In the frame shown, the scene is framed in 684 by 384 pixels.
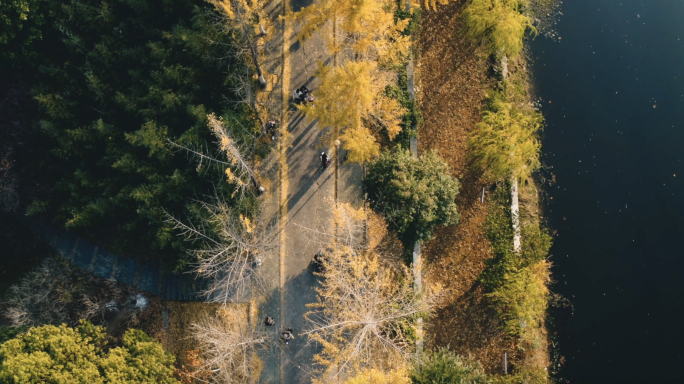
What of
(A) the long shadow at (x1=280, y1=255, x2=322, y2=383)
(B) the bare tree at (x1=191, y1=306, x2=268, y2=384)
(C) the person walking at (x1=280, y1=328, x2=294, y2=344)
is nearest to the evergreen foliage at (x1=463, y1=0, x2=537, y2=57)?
(A) the long shadow at (x1=280, y1=255, x2=322, y2=383)

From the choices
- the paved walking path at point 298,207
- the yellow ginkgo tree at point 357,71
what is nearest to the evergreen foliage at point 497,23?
the yellow ginkgo tree at point 357,71

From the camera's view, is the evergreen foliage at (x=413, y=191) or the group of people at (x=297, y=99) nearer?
the evergreen foliage at (x=413, y=191)

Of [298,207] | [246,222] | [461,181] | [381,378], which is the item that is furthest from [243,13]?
[381,378]

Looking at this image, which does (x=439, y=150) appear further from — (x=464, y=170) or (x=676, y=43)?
(x=676, y=43)

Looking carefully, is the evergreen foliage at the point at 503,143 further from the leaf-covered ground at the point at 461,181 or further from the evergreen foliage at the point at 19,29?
the evergreen foliage at the point at 19,29

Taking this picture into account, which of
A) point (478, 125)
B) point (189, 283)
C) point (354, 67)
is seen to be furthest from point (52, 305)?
point (478, 125)

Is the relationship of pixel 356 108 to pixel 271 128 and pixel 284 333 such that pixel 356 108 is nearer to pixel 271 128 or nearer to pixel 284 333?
pixel 271 128
